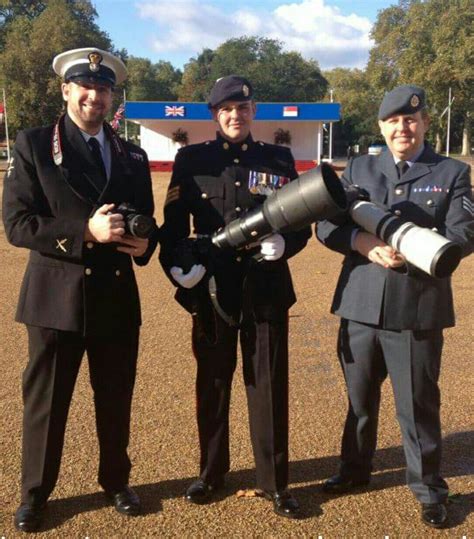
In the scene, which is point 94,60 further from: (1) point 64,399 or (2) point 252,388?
(2) point 252,388

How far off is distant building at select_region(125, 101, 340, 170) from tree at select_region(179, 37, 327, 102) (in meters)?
48.9

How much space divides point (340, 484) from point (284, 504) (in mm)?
369

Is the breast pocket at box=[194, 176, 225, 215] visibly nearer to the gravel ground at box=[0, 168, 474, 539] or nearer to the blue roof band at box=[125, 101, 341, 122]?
the gravel ground at box=[0, 168, 474, 539]

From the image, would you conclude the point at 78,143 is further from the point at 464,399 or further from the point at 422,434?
the point at 464,399

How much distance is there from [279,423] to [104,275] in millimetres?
1199

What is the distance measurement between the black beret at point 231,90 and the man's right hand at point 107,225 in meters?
0.77

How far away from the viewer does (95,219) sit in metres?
2.77

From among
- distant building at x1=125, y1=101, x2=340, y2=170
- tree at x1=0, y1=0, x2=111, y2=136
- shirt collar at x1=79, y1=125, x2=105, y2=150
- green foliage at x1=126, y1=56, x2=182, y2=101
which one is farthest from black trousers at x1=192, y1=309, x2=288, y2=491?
green foliage at x1=126, y1=56, x2=182, y2=101

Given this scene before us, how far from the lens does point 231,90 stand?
118 inches

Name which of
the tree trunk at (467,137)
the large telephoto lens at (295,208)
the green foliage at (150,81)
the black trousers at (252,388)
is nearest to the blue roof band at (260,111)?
the tree trunk at (467,137)

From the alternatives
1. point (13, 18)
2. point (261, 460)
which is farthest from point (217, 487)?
point (13, 18)

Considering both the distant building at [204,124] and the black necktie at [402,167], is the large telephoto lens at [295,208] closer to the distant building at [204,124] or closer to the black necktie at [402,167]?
the black necktie at [402,167]

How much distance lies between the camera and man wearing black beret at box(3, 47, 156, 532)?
287cm

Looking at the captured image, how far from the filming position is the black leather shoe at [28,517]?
9.66 ft
